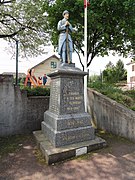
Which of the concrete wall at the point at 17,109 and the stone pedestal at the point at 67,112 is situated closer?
the stone pedestal at the point at 67,112

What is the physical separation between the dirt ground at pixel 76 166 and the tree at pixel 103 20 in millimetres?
6637

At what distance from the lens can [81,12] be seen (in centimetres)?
854

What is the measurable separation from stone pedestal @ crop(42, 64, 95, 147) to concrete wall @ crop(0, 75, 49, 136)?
1.77m

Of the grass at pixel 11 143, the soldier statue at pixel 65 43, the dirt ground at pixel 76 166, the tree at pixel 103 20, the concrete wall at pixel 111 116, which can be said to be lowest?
the grass at pixel 11 143

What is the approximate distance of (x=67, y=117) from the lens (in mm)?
4598

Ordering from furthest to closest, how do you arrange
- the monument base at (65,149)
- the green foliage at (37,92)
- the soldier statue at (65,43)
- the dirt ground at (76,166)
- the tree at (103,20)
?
the tree at (103,20), the green foliage at (37,92), the soldier statue at (65,43), the monument base at (65,149), the dirt ground at (76,166)

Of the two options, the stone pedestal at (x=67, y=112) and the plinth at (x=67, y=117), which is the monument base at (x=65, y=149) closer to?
the plinth at (x=67, y=117)

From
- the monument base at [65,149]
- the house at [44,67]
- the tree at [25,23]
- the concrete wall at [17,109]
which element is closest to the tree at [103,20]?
the tree at [25,23]

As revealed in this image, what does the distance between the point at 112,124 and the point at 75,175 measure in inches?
123

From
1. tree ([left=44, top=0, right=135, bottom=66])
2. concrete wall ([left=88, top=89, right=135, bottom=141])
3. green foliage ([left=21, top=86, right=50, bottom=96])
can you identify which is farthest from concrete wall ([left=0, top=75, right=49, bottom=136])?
tree ([left=44, top=0, right=135, bottom=66])

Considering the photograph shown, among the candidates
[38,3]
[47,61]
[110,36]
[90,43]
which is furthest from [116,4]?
[47,61]

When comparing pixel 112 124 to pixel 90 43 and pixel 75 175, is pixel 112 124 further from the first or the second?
pixel 90 43

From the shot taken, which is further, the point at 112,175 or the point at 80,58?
the point at 80,58

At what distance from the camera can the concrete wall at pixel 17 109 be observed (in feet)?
19.8
